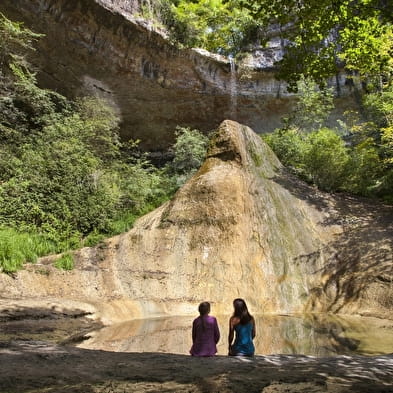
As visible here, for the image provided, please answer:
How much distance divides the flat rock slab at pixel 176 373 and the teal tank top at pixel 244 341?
50cm

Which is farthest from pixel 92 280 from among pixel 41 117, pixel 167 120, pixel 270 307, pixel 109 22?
pixel 167 120

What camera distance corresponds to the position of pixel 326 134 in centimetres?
1969

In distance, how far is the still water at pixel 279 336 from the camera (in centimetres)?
689

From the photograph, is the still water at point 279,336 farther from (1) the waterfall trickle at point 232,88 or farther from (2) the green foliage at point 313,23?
(1) the waterfall trickle at point 232,88

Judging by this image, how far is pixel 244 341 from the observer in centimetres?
529

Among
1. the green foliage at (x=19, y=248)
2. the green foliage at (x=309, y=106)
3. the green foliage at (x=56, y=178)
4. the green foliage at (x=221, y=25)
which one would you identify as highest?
the green foliage at (x=221, y=25)

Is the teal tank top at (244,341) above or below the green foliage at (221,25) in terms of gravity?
below

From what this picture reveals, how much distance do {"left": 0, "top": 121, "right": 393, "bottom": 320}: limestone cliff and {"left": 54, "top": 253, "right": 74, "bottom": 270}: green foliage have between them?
8.7 inches

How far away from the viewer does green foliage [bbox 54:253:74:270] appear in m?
11.0

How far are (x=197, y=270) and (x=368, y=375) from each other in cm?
885

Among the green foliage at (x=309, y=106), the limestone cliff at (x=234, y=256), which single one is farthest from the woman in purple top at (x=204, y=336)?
the green foliage at (x=309, y=106)

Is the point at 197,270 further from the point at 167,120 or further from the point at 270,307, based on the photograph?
the point at 167,120

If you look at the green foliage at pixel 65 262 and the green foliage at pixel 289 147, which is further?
the green foliage at pixel 289 147

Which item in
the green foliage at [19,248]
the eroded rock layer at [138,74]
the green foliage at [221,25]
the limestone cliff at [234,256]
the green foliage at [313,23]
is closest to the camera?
the green foliage at [313,23]
